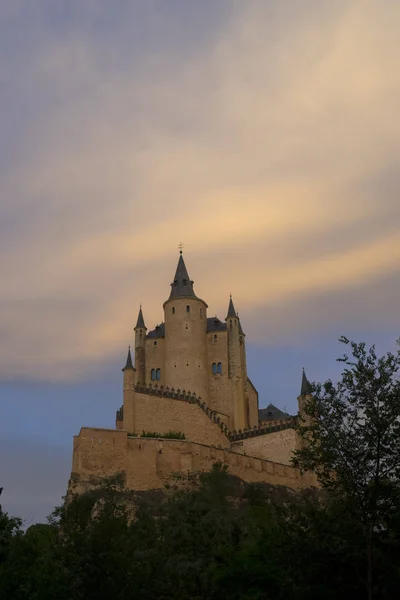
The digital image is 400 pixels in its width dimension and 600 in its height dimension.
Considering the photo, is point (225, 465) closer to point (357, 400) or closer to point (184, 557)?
point (184, 557)

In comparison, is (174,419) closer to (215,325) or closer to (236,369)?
(236,369)

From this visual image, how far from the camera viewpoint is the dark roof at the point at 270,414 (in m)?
93.9

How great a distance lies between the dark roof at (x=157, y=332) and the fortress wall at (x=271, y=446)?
16.7m

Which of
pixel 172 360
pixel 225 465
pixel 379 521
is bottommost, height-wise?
pixel 379 521

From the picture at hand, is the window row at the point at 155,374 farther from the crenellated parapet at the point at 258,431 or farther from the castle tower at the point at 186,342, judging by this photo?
the crenellated parapet at the point at 258,431

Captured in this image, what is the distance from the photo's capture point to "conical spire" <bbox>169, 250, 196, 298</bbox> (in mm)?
90550

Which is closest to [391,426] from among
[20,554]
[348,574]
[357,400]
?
[357,400]

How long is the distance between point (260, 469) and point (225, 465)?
16.3 ft

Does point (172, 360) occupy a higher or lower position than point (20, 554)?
higher

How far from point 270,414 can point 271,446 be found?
16.0 m

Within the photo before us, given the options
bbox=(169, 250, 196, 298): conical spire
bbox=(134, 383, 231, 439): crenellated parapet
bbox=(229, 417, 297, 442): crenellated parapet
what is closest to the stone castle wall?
bbox=(134, 383, 231, 439): crenellated parapet

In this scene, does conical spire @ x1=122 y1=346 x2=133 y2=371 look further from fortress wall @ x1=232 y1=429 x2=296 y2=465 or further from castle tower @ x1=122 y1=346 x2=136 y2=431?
fortress wall @ x1=232 y1=429 x2=296 y2=465

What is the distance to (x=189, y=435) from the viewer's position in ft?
254

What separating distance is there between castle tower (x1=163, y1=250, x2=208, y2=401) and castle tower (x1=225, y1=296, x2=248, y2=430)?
2.91 meters
